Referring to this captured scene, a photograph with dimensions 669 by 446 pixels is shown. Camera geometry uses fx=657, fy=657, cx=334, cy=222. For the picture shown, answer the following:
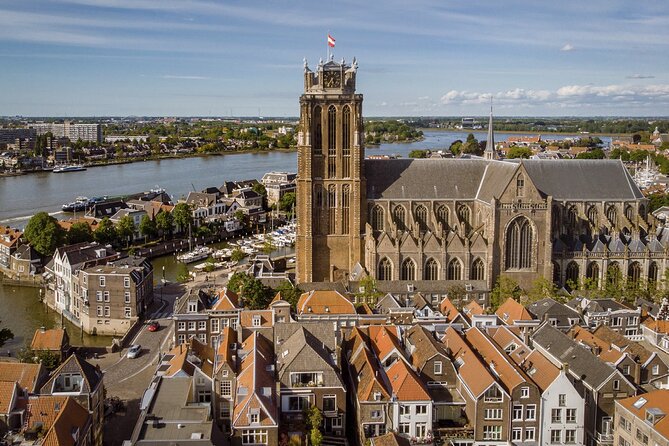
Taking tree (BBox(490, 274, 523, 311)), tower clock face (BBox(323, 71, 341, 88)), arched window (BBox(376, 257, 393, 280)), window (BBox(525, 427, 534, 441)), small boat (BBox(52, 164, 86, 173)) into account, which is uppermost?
tower clock face (BBox(323, 71, 341, 88))

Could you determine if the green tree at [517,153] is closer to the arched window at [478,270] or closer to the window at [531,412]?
the arched window at [478,270]

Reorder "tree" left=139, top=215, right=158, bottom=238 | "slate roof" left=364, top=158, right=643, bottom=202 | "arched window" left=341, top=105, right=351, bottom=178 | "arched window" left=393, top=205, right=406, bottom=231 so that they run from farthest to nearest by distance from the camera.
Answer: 1. "tree" left=139, top=215, right=158, bottom=238
2. "slate roof" left=364, top=158, right=643, bottom=202
3. "arched window" left=393, top=205, right=406, bottom=231
4. "arched window" left=341, top=105, right=351, bottom=178

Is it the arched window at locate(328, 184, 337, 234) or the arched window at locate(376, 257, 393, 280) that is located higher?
the arched window at locate(328, 184, 337, 234)

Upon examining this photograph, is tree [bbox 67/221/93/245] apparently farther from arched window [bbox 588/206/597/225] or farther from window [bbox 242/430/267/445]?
arched window [bbox 588/206/597/225]

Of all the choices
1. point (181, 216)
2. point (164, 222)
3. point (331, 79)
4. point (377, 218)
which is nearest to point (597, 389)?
point (377, 218)

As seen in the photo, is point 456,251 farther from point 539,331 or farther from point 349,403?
point 349,403

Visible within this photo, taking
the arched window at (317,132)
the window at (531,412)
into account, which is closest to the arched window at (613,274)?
the arched window at (317,132)

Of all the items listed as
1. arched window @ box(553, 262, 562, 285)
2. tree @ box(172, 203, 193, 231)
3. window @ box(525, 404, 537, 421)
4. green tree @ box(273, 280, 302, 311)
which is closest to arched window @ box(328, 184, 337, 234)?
green tree @ box(273, 280, 302, 311)
